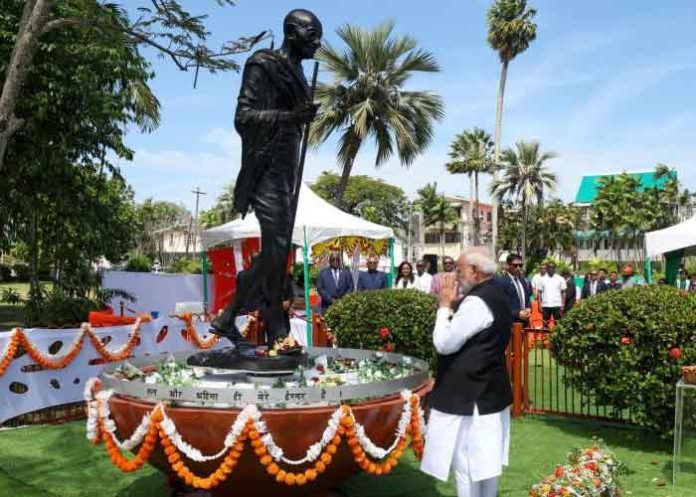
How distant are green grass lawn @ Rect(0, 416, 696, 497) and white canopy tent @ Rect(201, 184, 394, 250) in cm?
599

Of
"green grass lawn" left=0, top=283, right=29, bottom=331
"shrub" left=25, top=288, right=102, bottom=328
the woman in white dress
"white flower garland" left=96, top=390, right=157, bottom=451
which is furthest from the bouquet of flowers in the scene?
"green grass lawn" left=0, top=283, right=29, bottom=331

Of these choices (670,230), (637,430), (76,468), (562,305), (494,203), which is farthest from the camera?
(494,203)

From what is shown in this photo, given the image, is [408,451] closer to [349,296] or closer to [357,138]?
[349,296]

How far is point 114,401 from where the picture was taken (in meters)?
4.24

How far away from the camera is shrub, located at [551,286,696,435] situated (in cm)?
610

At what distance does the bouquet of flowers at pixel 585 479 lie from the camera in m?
3.82

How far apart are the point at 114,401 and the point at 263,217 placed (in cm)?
161

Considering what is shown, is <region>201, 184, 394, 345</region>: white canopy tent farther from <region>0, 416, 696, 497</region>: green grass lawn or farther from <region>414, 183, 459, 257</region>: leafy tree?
<region>414, 183, 459, 257</region>: leafy tree

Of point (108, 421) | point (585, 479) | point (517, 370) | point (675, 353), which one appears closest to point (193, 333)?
point (517, 370)

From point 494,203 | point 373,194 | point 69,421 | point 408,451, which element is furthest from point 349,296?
point 373,194

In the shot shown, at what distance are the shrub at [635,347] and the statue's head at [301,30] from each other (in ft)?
12.0

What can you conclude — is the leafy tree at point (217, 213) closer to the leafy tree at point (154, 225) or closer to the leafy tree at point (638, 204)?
the leafy tree at point (154, 225)

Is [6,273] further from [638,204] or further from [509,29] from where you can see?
[638,204]

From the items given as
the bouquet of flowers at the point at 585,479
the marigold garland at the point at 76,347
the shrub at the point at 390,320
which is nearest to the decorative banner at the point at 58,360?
the marigold garland at the point at 76,347
